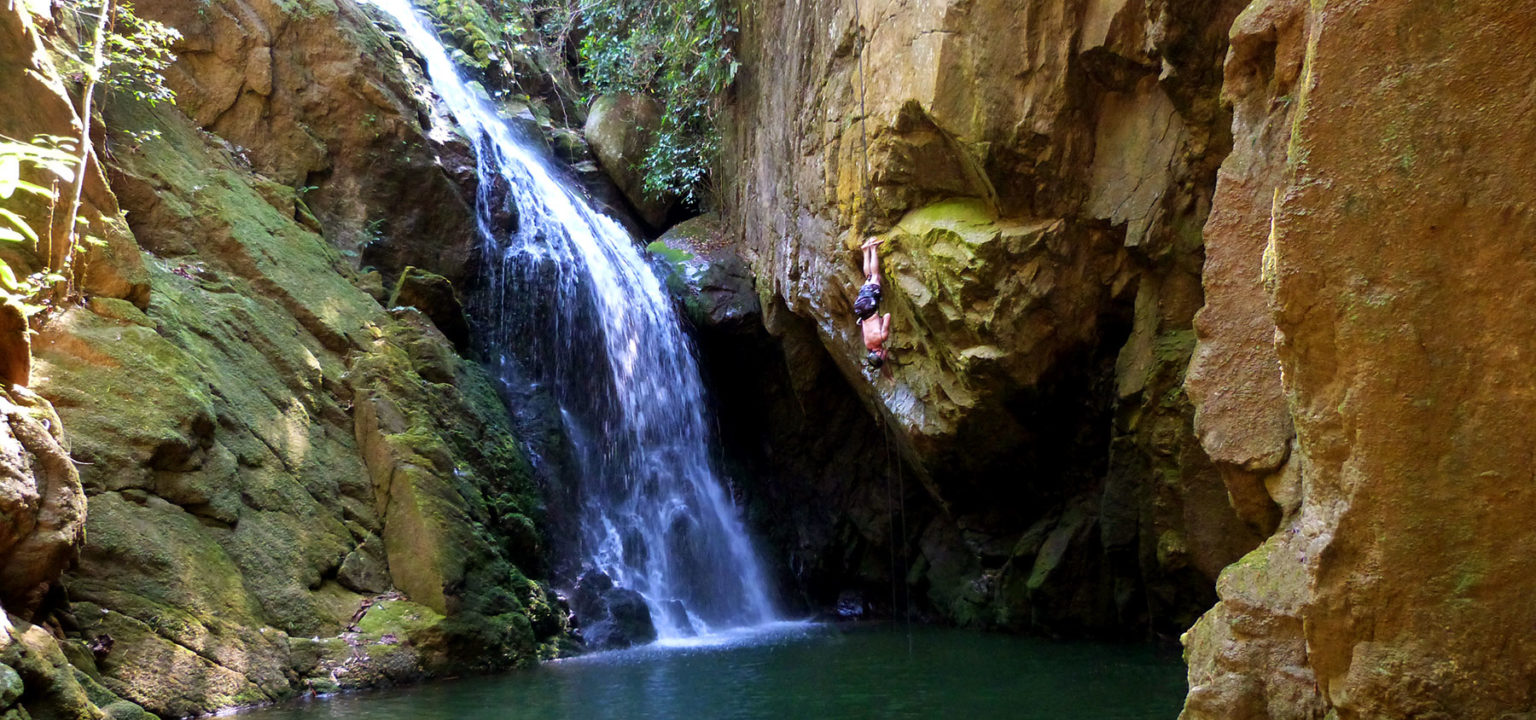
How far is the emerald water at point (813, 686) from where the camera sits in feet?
22.8

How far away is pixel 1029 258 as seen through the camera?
9094 millimetres

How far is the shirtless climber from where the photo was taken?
1009cm

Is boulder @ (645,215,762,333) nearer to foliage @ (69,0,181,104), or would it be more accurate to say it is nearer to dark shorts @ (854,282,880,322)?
dark shorts @ (854,282,880,322)

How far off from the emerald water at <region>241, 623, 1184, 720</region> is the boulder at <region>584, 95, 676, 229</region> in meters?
8.87

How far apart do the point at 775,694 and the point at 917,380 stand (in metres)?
4.24

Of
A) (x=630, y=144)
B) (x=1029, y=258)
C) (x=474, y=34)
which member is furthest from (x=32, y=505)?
(x=474, y=34)

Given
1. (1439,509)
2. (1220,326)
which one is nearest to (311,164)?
(1220,326)

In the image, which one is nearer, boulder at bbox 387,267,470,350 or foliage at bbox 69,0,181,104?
foliage at bbox 69,0,181,104

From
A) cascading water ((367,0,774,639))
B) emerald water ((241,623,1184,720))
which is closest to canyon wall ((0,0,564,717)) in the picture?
emerald water ((241,623,1184,720))

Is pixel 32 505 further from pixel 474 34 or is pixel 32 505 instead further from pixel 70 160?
pixel 474 34

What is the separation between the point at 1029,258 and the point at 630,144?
1001cm

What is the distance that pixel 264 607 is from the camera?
7.54m

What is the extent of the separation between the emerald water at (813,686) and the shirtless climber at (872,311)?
3174 mm

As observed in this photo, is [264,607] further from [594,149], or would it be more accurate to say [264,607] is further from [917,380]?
[594,149]
